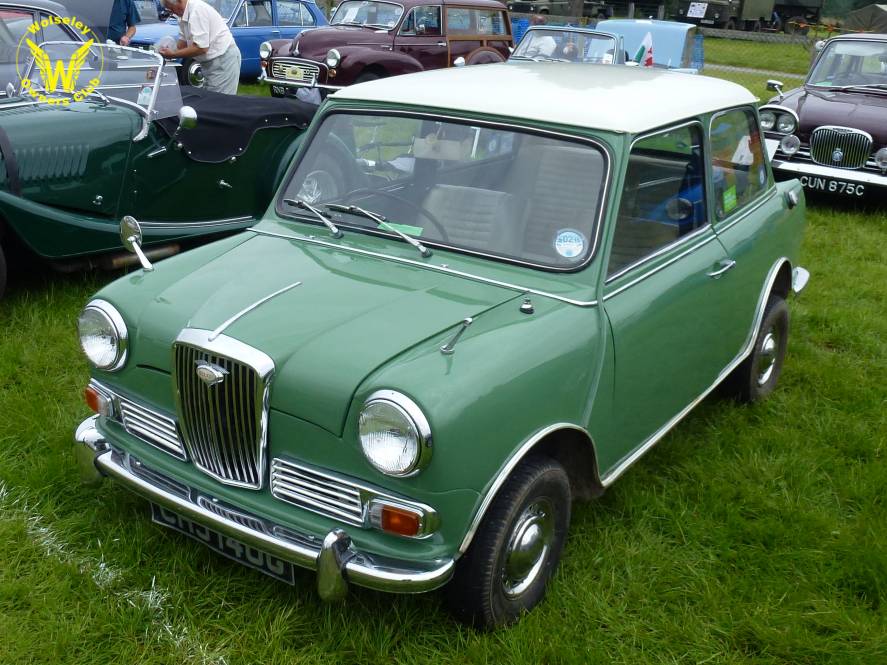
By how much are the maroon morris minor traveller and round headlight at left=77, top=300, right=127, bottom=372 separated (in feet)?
26.1

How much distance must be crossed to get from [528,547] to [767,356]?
2.24 meters

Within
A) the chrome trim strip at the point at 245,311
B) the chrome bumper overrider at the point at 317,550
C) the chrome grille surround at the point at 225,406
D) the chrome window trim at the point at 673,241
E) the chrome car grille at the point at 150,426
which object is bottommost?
the chrome bumper overrider at the point at 317,550

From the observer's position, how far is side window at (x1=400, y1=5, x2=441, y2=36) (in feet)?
39.8

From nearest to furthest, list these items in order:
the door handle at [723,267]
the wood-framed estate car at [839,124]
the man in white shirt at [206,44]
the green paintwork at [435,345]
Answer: the green paintwork at [435,345] → the door handle at [723,267] → the man in white shirt at [206,44] → the wood-framed estate car at [839,124]

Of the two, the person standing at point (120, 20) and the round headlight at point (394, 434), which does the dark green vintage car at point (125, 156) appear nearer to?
the round headlight at point (394, 434)

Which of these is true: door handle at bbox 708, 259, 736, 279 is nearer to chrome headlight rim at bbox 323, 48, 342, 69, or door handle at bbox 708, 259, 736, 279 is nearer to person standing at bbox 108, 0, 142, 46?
person standing at bbox 108, 0, 142, 46

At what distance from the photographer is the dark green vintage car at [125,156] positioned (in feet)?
15.6

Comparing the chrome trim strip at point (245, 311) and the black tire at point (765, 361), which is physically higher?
the chrome trim strip at point (245, 311)

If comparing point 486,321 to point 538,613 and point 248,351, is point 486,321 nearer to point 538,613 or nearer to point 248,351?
point 248,351

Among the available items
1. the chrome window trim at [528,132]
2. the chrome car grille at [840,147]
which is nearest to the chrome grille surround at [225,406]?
the chrome window trim at [528,132]

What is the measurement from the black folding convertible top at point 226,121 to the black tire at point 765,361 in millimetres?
3399

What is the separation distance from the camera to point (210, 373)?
2.48 meters

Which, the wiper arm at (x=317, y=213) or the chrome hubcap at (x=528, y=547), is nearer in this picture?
the chrome hubcap at (x=528, y=547)

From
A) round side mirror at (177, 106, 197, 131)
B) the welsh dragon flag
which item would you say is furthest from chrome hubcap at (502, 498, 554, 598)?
the welsh dragon flag
